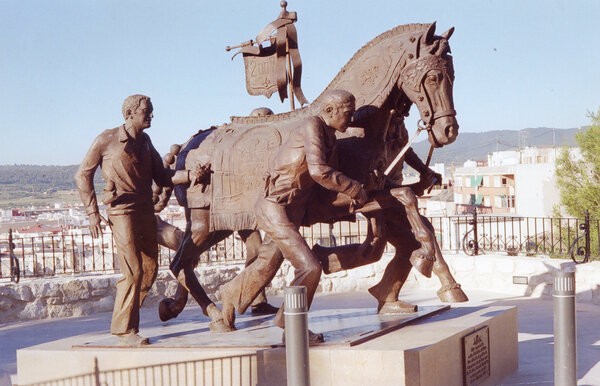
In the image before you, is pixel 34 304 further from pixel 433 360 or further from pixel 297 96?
pixel 433 360

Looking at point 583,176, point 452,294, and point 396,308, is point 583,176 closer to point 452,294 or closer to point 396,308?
point 396,308

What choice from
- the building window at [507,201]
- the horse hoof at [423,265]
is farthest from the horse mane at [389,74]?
the building window at [507,201]

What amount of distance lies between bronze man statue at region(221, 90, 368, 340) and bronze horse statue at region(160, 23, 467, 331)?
382mm

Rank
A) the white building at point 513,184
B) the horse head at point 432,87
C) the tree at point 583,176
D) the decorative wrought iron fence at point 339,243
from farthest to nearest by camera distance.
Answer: the white building at point 513,184, the tree at point 583,176, the decorative wrought iron fence at point 339,243, the horse head at point 432,87

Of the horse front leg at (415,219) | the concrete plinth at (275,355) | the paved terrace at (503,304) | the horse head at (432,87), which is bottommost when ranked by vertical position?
the paved terrace at (503,304)

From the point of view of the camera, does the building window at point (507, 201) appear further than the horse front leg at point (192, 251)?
Yes

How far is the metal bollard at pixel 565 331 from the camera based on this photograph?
5723 mm

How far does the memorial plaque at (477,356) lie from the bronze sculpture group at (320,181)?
364mm

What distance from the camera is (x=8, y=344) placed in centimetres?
1020

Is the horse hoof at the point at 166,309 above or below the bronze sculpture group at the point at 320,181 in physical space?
below

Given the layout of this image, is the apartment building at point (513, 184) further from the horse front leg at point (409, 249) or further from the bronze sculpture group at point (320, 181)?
the bronze sculpture group at point (320, 181)

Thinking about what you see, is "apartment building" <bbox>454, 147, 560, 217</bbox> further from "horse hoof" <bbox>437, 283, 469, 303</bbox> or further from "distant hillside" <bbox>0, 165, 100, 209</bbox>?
"distant hillside" <bbox>0, 165, 100, 209</bbox>

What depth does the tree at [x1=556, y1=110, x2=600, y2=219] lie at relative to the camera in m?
21.5

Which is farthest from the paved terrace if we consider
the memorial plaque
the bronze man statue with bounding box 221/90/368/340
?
the bronze man statue with bounding box 221/90/368/340
